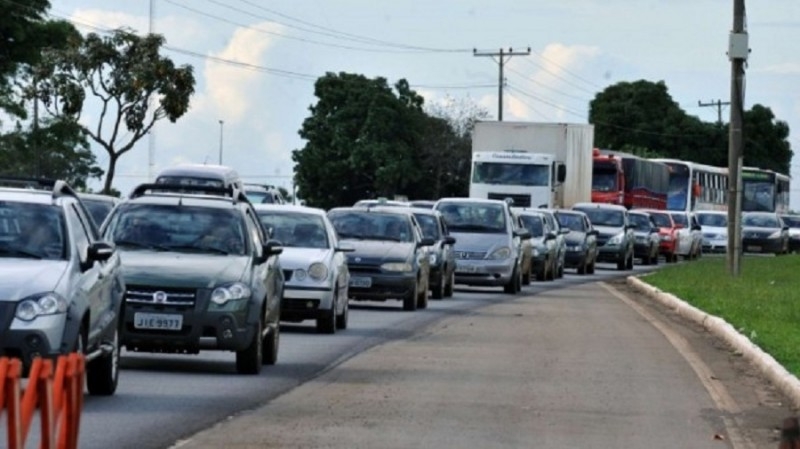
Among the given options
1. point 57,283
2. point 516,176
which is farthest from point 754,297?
point 516,176

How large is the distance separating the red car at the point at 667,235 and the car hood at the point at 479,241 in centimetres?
2543

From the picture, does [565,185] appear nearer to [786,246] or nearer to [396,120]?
[786,246]

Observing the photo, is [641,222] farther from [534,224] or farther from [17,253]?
[17,253]

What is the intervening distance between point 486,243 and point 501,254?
422mm

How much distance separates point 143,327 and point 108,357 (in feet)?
7.55

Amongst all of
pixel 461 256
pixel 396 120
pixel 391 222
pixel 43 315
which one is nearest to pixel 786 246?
pixel 396 120

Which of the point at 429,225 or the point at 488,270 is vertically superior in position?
the point at 429,225

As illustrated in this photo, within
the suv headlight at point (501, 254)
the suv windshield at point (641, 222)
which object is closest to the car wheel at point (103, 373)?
the suv headlight at point (501, 254)

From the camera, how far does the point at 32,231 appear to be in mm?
15953

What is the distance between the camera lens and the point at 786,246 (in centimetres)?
7994

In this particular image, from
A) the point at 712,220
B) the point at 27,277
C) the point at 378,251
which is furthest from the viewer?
the point at 712,220

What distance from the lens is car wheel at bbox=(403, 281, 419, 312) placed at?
105ft

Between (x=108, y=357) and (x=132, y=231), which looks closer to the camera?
(x=108, y=357)

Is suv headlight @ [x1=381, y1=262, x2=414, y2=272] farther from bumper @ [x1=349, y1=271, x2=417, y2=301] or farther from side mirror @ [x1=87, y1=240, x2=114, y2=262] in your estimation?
side mirror @ [x1=87, y1=240, x2=114, y2=262]
